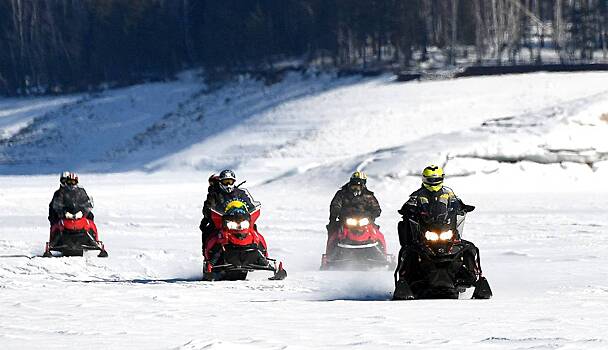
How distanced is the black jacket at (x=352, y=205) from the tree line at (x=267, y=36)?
197 feet

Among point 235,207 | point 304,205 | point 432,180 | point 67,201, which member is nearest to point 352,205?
point 235,207

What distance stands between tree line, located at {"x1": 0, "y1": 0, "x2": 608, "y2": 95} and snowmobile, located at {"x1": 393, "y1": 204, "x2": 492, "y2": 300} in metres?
65.2

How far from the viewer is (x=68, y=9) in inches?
4500

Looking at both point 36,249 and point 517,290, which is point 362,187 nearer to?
point 517,290

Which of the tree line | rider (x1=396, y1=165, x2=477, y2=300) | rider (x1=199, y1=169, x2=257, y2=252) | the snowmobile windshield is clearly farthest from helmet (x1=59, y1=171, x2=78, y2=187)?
the tree line

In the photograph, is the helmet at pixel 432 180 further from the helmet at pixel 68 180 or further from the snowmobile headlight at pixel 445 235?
the helmet at pixel 68 180

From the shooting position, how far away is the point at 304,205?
32.1m

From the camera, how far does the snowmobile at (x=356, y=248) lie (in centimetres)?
1650

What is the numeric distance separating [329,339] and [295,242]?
13.1m

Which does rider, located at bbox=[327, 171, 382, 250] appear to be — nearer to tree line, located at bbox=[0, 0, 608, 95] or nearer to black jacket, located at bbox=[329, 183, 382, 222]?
black jacket, located at bbox=[329, 183, 382, 222]

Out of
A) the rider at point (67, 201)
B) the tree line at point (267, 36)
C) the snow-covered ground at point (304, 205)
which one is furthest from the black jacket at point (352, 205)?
the tree line at point (267, 36)

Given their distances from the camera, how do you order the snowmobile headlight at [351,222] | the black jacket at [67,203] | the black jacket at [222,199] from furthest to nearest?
1. the black jacket at [67,203]
2. the snowmobile headlight at [351,222]
3. the black jacket at [222,199]

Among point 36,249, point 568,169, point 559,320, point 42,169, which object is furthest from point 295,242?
point 42,169

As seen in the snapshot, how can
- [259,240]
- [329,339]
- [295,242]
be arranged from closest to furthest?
1. [329,339]
2. [259,240]
3. [295,242]
